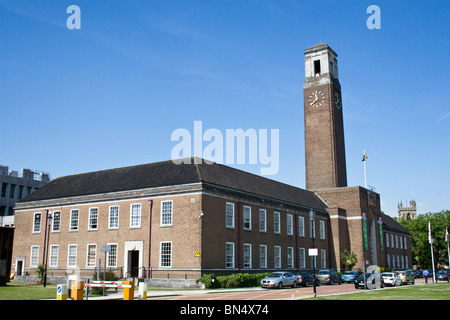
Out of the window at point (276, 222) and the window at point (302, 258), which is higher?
the window at point (276, 222)

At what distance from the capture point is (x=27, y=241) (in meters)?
51.4

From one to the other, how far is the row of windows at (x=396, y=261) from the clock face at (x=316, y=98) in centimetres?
2869

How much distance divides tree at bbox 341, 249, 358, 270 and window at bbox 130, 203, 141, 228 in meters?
32.2

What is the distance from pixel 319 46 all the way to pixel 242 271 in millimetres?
47412

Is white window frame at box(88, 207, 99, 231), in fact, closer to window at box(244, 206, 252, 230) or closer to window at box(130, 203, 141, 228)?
window at box(130, 203, 141, 228)

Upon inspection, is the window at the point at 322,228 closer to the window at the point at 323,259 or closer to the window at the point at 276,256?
the window at the point at 323,259

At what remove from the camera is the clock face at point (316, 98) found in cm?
7550

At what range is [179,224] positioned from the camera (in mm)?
41031

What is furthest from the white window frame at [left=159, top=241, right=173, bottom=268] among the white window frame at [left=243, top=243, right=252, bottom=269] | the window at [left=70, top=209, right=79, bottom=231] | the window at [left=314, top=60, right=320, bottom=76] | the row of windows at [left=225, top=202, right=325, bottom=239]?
the window at [left=314, top=60, right=320, bottom=76]

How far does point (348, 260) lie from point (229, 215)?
2631 centimetres

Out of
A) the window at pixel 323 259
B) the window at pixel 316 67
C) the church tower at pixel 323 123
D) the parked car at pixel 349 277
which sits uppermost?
the window at pixel 316 67

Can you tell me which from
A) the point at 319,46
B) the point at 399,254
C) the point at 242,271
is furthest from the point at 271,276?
the point at 399,254

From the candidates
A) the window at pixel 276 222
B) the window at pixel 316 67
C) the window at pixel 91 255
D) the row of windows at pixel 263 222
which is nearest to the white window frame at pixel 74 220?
the window at pixel 91 255

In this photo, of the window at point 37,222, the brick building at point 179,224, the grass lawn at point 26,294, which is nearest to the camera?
the grass lawn at point 26,294
